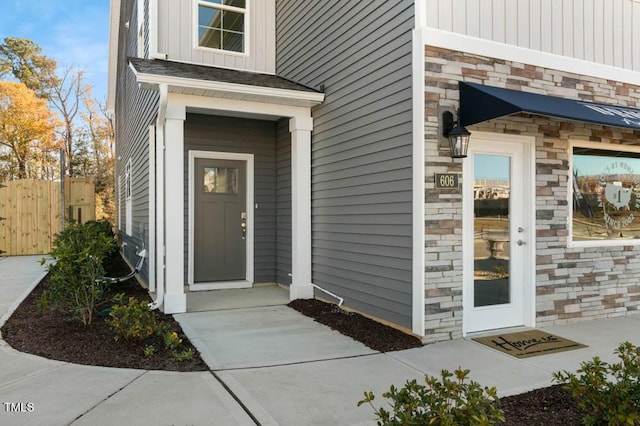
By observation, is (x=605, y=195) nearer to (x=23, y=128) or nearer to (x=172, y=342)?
(x=172, y=342)

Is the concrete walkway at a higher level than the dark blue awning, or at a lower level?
lower

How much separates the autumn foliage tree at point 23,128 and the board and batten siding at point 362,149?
51.6 ft

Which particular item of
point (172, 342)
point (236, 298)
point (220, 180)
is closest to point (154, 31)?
point (220, 180)

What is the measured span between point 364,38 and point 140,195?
5.04 meters

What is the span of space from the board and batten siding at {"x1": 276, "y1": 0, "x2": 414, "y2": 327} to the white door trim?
135cm

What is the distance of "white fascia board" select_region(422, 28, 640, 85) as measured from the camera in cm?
447

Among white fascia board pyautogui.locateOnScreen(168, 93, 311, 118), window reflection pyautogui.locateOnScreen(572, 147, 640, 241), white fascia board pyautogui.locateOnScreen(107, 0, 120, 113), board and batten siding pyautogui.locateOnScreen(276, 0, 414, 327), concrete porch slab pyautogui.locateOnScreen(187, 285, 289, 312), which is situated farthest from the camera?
white fascia board pyautogui.locateOnScreen(107, 0, 120, 113)

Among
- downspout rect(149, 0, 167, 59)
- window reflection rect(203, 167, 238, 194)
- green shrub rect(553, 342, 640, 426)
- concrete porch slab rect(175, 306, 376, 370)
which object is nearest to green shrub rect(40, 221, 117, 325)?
concrete porch slab rect(175, 306, 376, 370)

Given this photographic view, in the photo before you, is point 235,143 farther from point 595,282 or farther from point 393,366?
point 595,282

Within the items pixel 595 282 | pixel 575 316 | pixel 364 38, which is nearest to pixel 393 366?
pixel 575 316

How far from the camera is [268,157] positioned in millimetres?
7449

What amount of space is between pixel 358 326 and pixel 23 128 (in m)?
18.3

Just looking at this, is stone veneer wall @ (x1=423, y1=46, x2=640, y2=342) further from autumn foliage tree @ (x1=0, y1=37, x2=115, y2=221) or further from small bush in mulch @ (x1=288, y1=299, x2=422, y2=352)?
autumn foliage tree @ (x1=0, y1=37, x2=115, y2=221)

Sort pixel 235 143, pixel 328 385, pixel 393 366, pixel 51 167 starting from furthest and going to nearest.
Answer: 1. pixel 51 167
2. pixel 235 143
3. pixel 393 366
4. pixel 328 385
